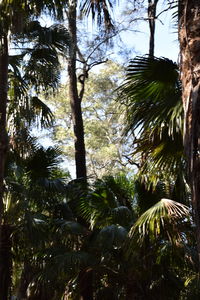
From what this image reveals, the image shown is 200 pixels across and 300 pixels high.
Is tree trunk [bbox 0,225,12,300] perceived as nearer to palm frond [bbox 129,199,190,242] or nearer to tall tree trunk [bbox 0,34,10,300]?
tall tree trunk [bbox 0,34,10,300]

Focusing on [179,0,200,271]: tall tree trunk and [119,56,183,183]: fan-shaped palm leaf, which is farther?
[119,56,183,183]: fan-shaped palm leaf

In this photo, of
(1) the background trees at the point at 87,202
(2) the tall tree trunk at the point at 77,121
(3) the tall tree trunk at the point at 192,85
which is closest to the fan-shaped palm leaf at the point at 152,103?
(1) the background trees at the point at 87,202

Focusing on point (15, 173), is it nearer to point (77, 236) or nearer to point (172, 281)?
point (77, 236)

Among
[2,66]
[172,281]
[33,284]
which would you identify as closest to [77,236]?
[33,284]

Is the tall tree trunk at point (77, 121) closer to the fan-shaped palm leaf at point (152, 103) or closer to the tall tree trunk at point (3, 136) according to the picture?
the tall tree trunk at point (3, 136)

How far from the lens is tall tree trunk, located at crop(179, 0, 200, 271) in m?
3.34

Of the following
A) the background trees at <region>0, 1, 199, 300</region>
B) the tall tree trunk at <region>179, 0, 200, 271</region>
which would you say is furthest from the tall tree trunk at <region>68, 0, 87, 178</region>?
the tall tree trunk at <region>179, 0, 200, 271</region>

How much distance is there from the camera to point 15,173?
946 cm

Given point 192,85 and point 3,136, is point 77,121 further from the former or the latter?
point 192,85

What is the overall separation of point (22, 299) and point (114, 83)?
15065mm

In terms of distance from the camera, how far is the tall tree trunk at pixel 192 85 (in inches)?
131

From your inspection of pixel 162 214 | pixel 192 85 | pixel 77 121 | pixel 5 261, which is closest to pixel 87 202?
pixel 5 261

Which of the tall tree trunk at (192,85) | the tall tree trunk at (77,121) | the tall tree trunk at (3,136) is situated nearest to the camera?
the tall tree trunk at (192,85)

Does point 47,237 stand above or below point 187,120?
below
